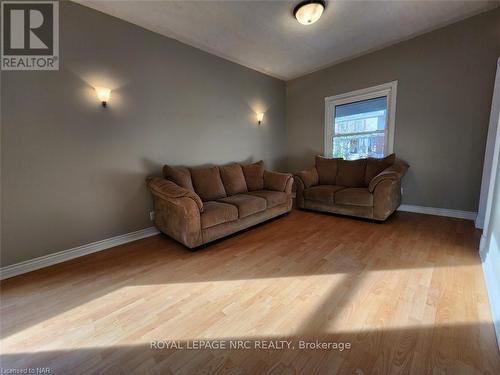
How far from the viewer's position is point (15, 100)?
6.29 feet

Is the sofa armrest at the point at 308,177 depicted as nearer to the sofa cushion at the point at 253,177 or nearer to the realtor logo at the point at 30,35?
the sofa cushion at the point at 253,177

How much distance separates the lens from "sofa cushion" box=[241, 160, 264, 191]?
11.8 ft

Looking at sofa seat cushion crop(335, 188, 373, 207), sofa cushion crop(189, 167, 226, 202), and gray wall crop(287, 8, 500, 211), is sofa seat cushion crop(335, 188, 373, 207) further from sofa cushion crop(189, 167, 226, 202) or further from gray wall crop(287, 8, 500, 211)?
sofa cushion crop(189, 167, 226, 202)

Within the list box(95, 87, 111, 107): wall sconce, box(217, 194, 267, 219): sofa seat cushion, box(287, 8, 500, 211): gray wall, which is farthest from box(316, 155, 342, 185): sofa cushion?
box(95, 87, 111, 107): wall sconce

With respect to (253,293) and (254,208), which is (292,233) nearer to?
(254,208)

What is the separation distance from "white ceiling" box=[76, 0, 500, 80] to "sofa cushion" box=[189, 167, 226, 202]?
6.12ft

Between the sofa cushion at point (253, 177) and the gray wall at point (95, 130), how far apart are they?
650 millimetres

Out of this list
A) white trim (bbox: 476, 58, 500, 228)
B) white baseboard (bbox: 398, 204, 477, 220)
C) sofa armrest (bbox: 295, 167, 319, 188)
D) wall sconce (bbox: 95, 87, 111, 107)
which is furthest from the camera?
sofa armrest (bbox: 295, 167, 319, 188)

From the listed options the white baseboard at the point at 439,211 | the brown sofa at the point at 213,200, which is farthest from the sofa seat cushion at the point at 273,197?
the white baseboard at the point at 439,211

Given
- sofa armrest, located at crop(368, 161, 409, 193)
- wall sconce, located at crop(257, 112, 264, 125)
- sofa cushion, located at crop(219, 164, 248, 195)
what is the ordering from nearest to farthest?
sofa armrest, located at crop(368, 161, 409, 193) → sofa cushion, located at crop(219, 164, 248, 195) → wall sconce, located at crop(257, 112, 264, 125)

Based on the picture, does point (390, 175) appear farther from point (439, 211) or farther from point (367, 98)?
point (367, 98)

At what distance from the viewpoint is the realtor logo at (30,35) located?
1.93 meters

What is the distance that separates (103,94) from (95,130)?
1.36 ft

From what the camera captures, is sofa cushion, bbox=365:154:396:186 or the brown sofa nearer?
the brown sofa
